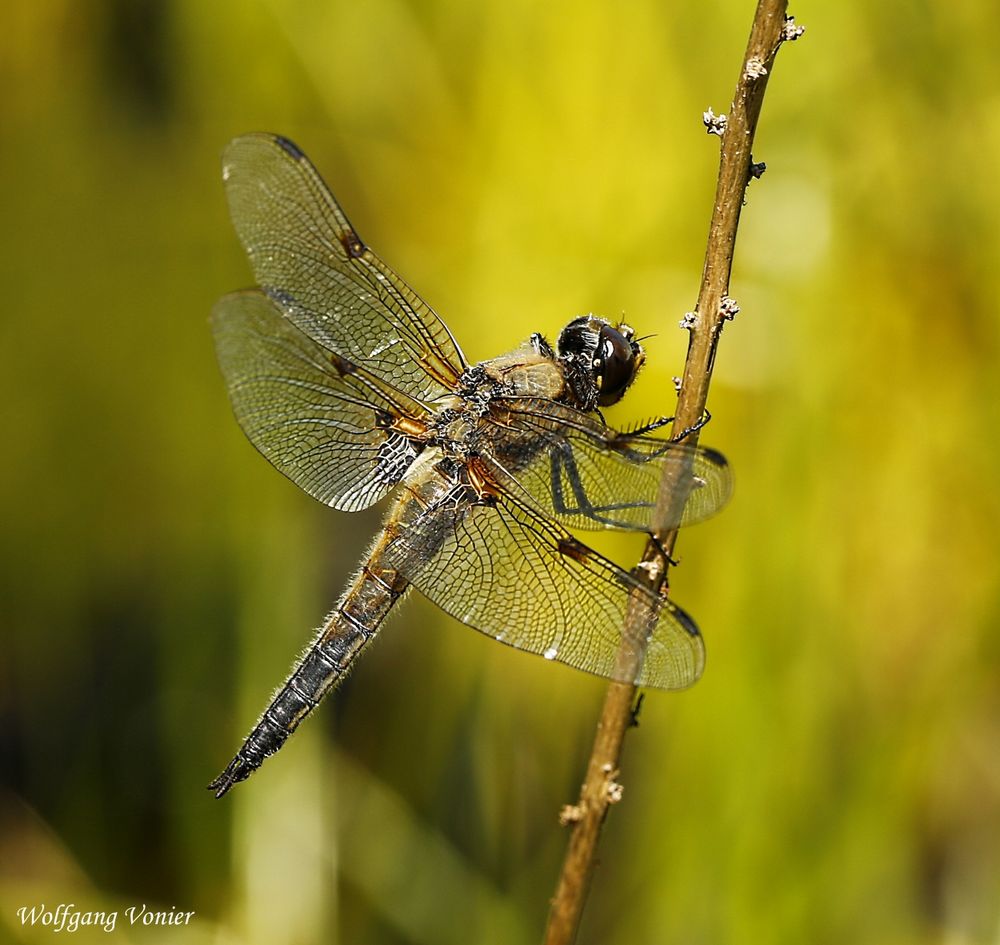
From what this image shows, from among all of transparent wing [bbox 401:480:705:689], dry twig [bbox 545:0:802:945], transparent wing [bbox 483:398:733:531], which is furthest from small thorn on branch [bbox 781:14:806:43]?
transparent wing [bbox 401:480:705:689]

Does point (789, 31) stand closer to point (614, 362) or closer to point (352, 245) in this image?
point (614, 362)

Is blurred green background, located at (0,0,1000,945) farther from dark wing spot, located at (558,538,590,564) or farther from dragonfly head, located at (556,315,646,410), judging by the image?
dark wing spot, located at (558,538,590,564)

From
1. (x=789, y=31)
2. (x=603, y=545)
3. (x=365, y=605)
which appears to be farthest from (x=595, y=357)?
(x=603, y=545)

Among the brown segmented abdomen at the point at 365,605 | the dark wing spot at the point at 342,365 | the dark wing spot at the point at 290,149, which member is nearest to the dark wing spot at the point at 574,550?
the brown segmented abdomen at the point at 365,605

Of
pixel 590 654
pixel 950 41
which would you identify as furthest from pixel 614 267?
pixel 590 654

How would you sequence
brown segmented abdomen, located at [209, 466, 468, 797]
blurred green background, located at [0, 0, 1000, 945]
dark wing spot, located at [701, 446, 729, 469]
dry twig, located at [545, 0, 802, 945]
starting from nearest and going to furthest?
1. dry twig, located at [545, 0, 802, 945]
2. dark wing spot, located at [701, 446, 729, 469]
3. brown segmented abdomen, located at [209, 466, 468, 797]
4. blurred green background, located at [0, 0, 1000, 945]

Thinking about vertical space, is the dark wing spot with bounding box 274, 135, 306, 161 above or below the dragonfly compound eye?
above

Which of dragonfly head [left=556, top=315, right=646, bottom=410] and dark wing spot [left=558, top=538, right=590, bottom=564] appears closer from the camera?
dark wing spot [left=558, top=538, right=590, bottom=564]
